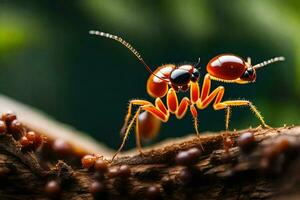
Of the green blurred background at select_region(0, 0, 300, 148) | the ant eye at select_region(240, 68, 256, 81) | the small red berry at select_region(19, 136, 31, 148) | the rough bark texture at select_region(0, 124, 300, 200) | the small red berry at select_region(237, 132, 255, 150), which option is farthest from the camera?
the green blurred background at select_region(0, 0, 300, 148)

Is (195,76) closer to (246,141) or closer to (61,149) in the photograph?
(246,141)

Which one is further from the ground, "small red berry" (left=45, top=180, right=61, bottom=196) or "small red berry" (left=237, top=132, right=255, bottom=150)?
"small red berry" (left=237, top=132, right=255, bottom=150)

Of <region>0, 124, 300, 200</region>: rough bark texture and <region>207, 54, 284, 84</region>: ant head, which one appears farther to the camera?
<region>207, 54, 284, 84</region>: ant head

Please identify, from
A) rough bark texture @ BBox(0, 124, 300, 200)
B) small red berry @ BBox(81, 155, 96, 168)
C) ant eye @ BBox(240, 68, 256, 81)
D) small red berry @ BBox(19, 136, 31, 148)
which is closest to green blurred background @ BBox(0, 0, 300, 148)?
ant eye @ BBox(240, 68, 256, 81)

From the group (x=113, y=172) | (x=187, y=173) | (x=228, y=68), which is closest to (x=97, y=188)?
(x=113, y=172)

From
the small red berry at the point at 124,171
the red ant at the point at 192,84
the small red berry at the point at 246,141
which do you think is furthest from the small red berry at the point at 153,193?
the small red berry at the point at 246,141

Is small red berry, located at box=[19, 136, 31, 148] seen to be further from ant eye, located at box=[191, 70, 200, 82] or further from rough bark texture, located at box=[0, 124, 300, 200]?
ant eye, located at box=[191, 70, 200, 82]

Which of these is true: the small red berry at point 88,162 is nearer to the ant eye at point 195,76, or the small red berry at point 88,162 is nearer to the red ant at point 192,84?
the red ant at point 192,84

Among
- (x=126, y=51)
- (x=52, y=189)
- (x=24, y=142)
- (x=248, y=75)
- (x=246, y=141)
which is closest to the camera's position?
(x=246, y=141)

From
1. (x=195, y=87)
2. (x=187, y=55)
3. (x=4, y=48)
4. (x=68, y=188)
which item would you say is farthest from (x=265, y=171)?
(x=187, y=55)
